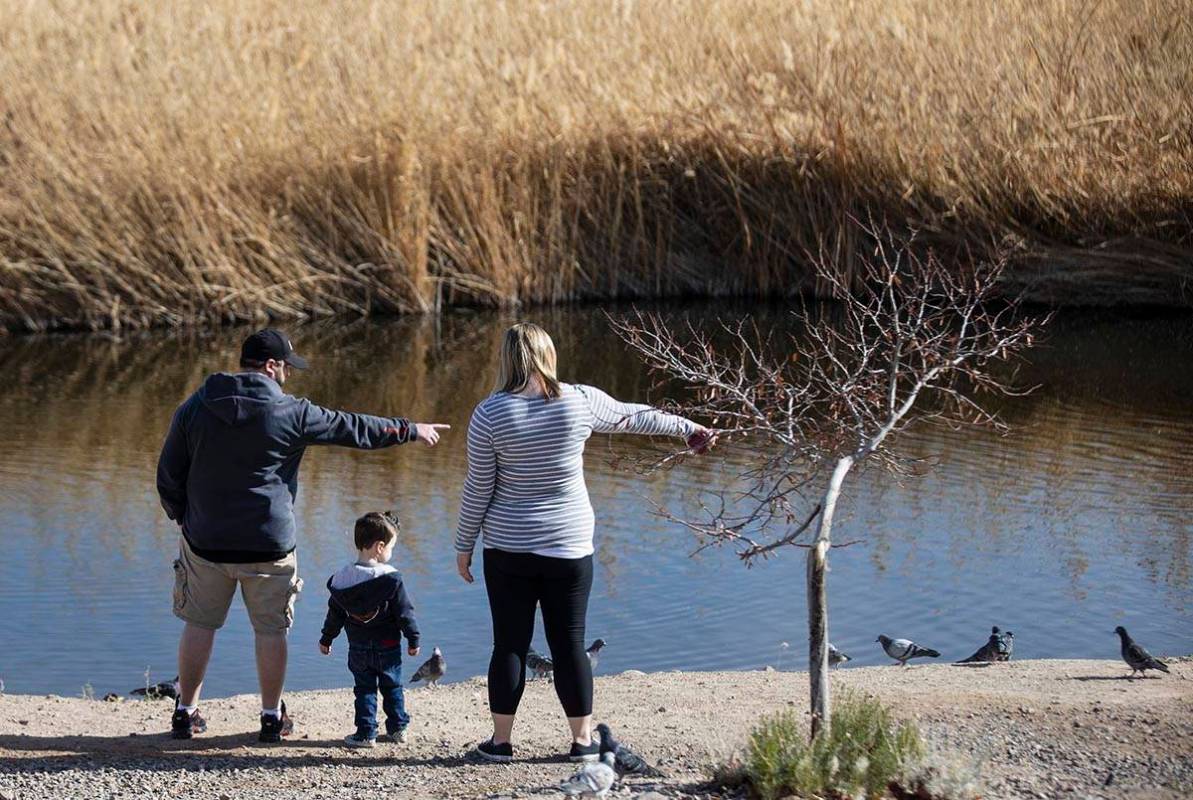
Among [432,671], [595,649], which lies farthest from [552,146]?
[432,671]

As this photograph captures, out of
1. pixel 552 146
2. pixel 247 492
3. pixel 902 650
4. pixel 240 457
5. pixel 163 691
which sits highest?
pixel 552 146

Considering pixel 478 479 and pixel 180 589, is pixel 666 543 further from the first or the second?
pixel 478 479

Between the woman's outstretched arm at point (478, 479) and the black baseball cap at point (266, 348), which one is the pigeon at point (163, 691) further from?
the woman's outstretched arm at point (478, 479)

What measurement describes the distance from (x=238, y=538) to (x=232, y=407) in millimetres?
451

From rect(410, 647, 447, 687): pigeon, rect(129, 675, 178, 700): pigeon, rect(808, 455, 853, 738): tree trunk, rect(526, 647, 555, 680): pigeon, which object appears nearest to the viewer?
rect(808, 455, 853, 738): tree trunk

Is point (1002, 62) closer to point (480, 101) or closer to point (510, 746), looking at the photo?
point (480, 101)

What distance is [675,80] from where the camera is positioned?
64.4ft

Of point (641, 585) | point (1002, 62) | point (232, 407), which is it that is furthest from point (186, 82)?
point (232, 407)

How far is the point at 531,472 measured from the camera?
557 cm

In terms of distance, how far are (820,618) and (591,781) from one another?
2.87 ft

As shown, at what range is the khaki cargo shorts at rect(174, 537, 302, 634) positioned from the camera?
5.96 meters

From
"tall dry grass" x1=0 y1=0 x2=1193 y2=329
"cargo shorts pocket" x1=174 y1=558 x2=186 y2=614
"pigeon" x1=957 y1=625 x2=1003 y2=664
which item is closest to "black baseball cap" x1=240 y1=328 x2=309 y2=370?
"cargo shorts pocket" x1=174 y1=558 x2=186 y2=614

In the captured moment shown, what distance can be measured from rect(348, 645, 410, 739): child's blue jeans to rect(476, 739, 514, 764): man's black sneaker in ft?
1.36

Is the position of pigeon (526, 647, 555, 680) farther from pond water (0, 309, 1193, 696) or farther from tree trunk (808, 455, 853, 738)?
tree trunk (808, 455, 853, 738)
